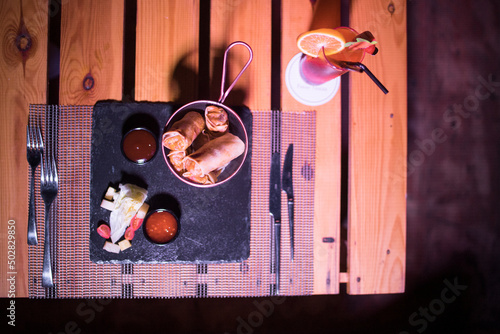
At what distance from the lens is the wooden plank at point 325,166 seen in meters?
1.26

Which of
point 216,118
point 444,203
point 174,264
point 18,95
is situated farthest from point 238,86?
point 444,203

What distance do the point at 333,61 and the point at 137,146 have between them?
0.74 metres

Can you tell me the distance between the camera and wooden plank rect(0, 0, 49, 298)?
46.7 inches

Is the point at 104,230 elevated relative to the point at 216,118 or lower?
lower

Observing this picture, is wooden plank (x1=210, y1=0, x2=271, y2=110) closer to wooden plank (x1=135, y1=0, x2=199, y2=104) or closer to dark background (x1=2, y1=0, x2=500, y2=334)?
wooden plank (x1=135, y1=0, x2=199, y2=104)

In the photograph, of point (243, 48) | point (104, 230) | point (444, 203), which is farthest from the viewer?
point (444, 203)

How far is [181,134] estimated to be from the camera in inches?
36.6

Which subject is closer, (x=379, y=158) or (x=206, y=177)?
(x=206, y=177)

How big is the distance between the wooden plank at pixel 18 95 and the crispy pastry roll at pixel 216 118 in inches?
28.3

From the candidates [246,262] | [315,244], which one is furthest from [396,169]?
[246,262]

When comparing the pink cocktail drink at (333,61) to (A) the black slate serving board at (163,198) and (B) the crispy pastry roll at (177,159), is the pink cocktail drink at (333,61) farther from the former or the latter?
(B) the crispy pastry roll at (177,159)

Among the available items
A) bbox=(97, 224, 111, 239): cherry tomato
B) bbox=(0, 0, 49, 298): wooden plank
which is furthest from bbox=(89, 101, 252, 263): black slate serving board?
bbox=(0, 0, 49, 298): wooden plank

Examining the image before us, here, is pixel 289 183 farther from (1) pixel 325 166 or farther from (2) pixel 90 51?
(2) pixel 90 51

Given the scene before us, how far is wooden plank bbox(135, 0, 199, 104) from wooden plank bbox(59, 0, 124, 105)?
86 mm
